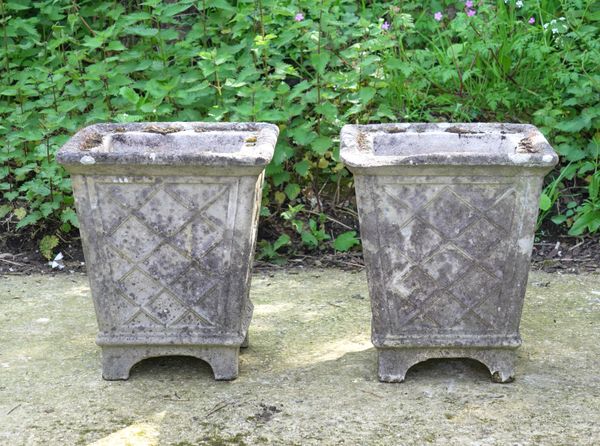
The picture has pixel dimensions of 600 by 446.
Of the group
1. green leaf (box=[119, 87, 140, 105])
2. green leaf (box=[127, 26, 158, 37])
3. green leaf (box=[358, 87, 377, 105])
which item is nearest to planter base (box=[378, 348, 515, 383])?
green leaf (box=[358, 87, 377, 105])

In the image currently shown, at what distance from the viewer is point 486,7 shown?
199 inches

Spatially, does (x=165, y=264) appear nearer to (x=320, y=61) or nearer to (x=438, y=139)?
(x=438, y=139)

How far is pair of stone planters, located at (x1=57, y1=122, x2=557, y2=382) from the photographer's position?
3.23 m

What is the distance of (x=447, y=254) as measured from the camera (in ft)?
10.9

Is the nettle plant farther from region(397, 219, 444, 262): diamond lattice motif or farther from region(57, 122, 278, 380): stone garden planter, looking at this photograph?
region(397, 219, 444, 262): diamond lattice motif

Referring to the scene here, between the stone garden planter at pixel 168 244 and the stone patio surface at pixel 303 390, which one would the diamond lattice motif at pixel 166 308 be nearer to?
the stone garden planter at pixel 168 244

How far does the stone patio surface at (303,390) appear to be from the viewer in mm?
3080

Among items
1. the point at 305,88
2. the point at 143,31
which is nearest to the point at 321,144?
the point at 305,88

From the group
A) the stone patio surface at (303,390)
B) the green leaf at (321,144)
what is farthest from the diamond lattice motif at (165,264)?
the green leaf at (321,144)

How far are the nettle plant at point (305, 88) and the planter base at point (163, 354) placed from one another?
1281 millimetres

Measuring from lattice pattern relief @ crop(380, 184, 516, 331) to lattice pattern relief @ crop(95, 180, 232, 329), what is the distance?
0.57m

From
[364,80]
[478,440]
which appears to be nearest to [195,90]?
[364,80]

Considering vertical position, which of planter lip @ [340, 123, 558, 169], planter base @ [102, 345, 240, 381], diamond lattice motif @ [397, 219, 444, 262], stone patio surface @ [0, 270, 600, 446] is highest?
planter lip @ [340, 123, 558, 169]

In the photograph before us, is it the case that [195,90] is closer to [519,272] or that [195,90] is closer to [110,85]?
[110,85]
